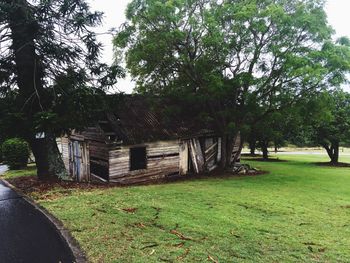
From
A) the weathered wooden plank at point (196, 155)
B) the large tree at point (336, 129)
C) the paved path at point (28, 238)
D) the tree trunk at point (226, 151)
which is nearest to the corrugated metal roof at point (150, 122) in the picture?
the weathered wooden plank at point (196, 155)

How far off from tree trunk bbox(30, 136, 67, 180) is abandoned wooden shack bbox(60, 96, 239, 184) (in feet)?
8.36

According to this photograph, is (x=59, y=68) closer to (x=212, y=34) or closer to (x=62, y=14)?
(x=62, y=14)

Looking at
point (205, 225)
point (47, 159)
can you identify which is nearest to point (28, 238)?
point (205, 225)

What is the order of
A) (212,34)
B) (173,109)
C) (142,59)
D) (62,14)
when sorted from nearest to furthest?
(62,14) → (212,34) → (142,59) → (173,109)

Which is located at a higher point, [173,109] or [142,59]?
[142,59]

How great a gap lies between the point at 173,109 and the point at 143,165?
3.89 meters

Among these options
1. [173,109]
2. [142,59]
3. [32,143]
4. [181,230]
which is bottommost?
[181,230]

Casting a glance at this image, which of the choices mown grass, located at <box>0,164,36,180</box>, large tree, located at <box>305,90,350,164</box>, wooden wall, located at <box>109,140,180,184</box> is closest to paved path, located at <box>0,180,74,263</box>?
wooden wall, located at <box>109,140,180,184</box>

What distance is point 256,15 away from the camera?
15.8 metres

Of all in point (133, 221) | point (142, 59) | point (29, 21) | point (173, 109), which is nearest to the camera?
point (133, 221)

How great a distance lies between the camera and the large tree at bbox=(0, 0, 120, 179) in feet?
38.8

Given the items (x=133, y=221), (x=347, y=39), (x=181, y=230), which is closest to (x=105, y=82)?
(x=133, y=221)

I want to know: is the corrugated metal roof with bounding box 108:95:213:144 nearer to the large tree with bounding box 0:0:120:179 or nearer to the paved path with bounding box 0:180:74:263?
the large tree with bounding box 0:0:120:179

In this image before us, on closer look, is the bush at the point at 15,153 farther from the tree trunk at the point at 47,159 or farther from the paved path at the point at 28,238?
the paved path at the point at 28,238
